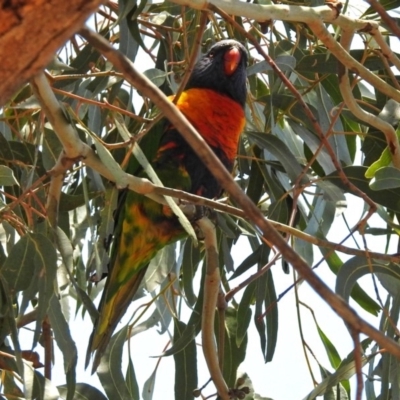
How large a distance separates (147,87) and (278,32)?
1.22 m

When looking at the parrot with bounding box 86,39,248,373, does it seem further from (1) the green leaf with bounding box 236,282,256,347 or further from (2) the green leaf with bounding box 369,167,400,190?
(2) the green leaf with bounding box 369,167,400,190

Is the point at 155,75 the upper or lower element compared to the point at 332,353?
upper

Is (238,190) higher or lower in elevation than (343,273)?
lower

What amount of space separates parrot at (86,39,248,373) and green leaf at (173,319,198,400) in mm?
163

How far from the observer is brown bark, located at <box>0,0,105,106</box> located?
442 millimetres

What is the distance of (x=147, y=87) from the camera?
0.50 metres

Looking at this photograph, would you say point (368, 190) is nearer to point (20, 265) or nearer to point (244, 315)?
point (244, 315)

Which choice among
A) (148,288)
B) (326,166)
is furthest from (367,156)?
(148,288)

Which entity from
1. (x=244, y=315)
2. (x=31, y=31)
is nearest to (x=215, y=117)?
(x=244, y=315)

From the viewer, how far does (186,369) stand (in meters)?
1.56

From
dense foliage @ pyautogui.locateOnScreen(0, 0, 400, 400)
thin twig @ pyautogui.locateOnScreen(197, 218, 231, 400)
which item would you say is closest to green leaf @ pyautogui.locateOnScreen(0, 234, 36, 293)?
dense foliage @ pyautogui.locateOnScreen(0, 0, 400, 400)

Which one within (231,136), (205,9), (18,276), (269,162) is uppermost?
(231,136)

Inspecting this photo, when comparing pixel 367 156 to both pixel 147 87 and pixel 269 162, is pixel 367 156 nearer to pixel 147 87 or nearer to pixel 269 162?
pixel 269 162

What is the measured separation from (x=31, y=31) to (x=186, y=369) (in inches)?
47.1
